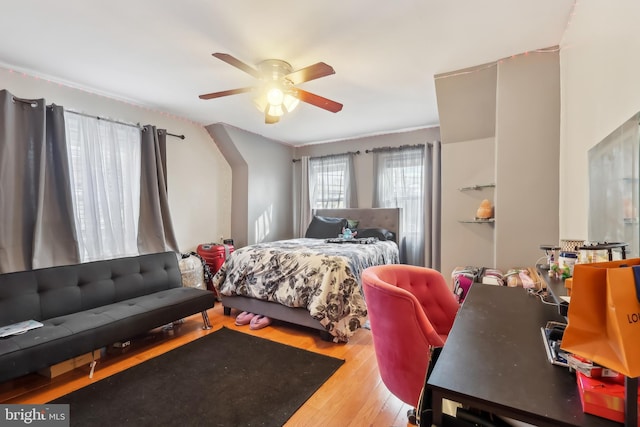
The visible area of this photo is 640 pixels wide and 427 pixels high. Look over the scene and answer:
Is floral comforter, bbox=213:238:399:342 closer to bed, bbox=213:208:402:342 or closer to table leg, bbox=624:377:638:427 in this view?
bed, bbox=213:208:402:342

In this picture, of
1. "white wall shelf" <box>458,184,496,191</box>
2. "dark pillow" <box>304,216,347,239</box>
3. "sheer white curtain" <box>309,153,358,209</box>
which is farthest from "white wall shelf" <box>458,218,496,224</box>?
"sheer white curtain" <box>309,153,358,209</box>

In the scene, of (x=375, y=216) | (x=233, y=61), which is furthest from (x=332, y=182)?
(x=233, y=61)

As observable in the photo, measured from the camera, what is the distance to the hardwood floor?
171 centimetres

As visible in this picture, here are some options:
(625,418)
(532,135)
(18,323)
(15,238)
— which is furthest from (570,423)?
(15,238)

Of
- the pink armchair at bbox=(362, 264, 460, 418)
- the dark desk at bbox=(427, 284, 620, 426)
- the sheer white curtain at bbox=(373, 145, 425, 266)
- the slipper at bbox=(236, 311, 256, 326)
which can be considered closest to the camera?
the dark desk at bbox=(427, 284, 620, 426)

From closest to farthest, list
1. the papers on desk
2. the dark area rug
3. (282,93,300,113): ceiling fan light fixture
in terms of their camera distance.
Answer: the papers on desk → the dark area rug → (282,93,300,113): ceiling fan light fixture

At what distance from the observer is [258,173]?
4727 millimetres

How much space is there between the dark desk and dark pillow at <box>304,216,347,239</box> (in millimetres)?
3322

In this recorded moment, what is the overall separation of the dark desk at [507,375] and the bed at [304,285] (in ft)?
5.07

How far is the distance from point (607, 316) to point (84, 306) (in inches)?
127

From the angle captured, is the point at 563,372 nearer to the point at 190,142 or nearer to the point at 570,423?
the point at 570,423

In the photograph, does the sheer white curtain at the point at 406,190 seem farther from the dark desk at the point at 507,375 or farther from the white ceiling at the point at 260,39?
the dark desk at the point at 507,375

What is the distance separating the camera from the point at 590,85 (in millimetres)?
1455

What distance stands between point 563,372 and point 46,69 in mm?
3919
